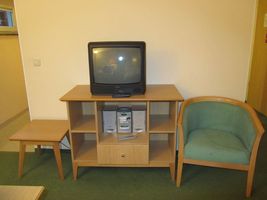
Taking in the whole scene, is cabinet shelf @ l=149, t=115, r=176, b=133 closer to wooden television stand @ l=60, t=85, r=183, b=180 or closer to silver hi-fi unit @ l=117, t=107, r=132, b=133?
wooden television stand @ l=60, t=85, r=183, b=180

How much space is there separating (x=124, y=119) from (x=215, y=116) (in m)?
0.96

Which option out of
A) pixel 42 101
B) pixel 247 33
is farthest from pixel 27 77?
pixel 247 33

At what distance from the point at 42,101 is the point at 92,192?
124 centimetres

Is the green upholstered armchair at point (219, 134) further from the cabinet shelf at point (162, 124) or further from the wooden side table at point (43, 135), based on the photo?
the wooden side table at point (43, 135)

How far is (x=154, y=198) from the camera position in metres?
2.18

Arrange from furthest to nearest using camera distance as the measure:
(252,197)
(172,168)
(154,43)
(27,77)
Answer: (27,77) → (154,43) → (172,168) → (252,197)

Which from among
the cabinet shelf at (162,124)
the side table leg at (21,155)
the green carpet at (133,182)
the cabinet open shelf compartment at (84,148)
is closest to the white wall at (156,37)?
the cabinet shelf at (162,124)

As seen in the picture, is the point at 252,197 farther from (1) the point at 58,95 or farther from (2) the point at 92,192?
(1) the point at 58,95

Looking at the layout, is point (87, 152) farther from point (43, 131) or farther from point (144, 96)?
point (144, 96)

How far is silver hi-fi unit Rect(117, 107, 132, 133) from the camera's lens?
2438 millimetres

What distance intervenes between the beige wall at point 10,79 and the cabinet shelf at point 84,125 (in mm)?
1988

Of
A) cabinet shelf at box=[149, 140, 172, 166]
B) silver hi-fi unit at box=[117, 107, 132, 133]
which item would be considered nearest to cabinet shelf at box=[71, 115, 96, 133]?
silver hi-fi unit at box=[117, 107, 132, 133]

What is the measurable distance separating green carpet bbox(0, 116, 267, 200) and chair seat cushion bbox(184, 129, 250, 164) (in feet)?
1.17

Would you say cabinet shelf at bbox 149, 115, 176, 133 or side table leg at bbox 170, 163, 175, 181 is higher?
cabinet shelf at bbox 149, 115, 176, 133
